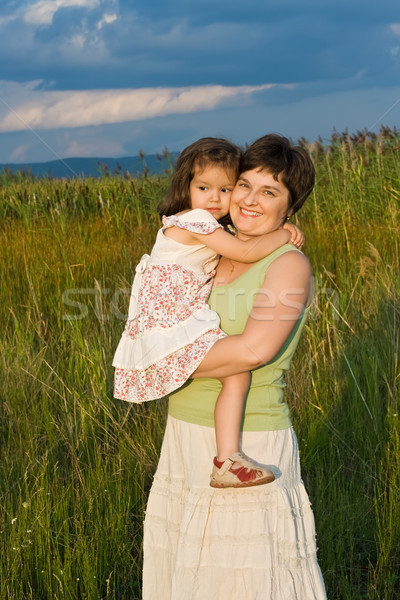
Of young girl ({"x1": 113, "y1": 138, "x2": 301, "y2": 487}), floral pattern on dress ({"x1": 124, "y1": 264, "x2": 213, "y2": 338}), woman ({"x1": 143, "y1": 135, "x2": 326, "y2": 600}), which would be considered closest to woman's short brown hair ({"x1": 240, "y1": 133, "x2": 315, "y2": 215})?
woman ({"x1": 143, "y1": 135, "x2": 326, "y2": 600})

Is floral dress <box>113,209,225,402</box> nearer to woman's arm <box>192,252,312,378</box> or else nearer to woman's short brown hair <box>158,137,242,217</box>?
woman's arm <box>192,252,312,378</box>

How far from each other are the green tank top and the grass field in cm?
81

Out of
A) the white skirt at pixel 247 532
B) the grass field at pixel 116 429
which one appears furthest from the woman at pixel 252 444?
the grass field at pixel 116 429

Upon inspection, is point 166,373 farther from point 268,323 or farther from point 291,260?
point 291,260

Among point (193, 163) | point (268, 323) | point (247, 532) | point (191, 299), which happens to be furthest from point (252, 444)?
point (193, 163)

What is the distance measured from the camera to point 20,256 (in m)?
5.74

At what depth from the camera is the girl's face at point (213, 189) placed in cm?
232

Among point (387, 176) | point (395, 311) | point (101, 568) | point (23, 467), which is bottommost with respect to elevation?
point (101, 568)

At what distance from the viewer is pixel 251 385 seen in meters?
1.87

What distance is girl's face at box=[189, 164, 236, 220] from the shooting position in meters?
2.32

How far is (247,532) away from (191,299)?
674 mm

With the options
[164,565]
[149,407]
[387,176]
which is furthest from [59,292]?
[387,176]

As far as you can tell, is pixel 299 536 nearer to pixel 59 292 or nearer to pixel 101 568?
pixel 101 568

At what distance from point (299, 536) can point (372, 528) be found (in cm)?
103
